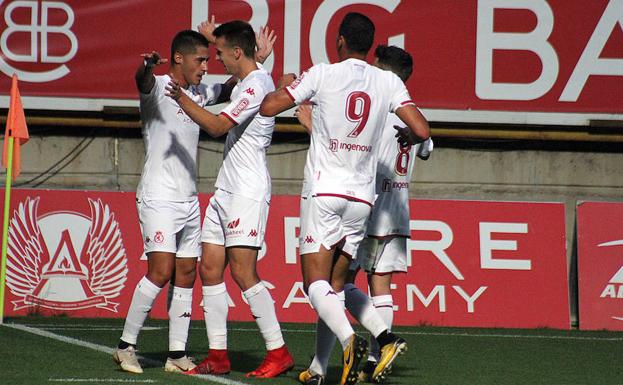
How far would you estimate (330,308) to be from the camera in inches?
260

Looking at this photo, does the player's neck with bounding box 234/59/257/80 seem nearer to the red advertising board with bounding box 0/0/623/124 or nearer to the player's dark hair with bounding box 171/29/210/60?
the player's dark hair with bounding box 171/29/210/60

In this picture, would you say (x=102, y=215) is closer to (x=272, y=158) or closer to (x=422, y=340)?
(x=272, y=158)

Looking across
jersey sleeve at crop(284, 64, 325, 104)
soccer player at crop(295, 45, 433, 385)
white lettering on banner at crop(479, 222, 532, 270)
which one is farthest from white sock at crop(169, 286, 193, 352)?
white lettering on banner at crop(479, 222, 532, 270)

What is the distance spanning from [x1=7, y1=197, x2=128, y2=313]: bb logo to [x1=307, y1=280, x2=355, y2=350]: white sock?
230 inches

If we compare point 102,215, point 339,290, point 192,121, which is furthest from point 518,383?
point 102,215

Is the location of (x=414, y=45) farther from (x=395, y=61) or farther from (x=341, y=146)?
(x=341, y=146)

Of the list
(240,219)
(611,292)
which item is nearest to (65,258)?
(240,219)

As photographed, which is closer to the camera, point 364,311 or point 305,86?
point 305,86

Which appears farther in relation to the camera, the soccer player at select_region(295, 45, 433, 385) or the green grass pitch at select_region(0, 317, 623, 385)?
the soccer player at select_region(295, 45, 433, 385)

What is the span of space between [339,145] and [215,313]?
1597 millimetres

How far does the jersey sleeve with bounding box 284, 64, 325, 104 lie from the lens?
6.62 metres

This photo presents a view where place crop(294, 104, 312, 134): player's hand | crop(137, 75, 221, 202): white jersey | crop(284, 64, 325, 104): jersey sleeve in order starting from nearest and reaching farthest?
crop(284, 64, 325, 104): jersey sleeve → crop(294, 104, 312, 134): player's hand → crop(137, 75, 221, 202): white jersey

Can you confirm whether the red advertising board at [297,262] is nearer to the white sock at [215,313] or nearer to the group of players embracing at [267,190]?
the group of players embracing at [267,190]

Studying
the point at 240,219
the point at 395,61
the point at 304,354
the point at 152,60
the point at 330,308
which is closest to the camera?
the point at 330,308
